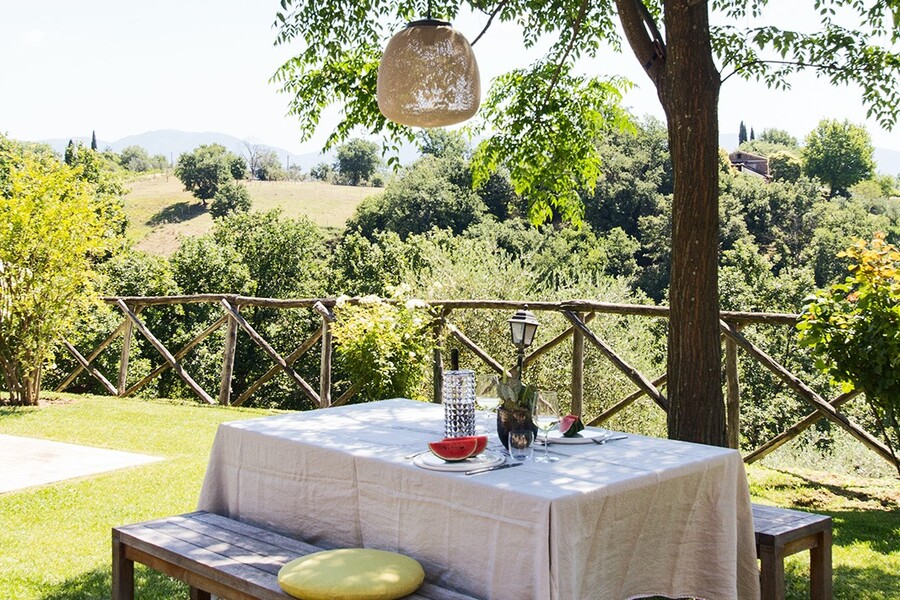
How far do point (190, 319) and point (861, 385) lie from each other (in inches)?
525

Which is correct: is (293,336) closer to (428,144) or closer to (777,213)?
(777,213)

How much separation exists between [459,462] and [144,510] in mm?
2298

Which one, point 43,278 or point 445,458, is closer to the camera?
point 445,458

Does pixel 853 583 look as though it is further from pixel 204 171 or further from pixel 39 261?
pixel 204 171

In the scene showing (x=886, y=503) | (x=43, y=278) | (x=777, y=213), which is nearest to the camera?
(x=886, y=503)

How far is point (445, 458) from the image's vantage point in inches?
90.2

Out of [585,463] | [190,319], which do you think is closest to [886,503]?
[585,463]

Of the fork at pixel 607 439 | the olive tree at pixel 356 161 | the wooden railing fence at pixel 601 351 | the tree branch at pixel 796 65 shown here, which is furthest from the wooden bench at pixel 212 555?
the olive tree at pixel 356 161

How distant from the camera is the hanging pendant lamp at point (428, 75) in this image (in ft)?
9.70

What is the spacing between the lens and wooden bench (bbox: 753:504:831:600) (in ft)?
8.48

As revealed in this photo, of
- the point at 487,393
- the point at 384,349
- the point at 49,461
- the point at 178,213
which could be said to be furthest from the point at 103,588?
the point at 178,213

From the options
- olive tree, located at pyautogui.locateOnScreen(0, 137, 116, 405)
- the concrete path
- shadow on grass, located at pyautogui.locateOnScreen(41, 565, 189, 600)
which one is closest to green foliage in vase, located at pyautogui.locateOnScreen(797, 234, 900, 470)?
shadow on grass, located at pyautogui.locateOnScreen(41, 565, 189, 600)

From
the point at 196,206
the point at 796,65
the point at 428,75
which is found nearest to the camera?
the point at 428,75

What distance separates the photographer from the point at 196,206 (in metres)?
40.8
